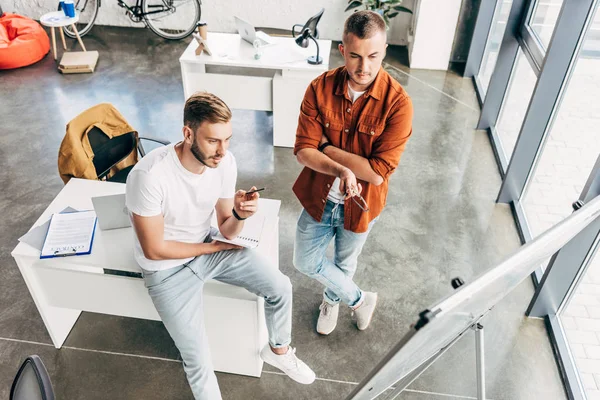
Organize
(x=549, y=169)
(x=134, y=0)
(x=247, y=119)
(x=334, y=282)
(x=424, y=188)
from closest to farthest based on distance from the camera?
(x=334, y=282) < (x=549, y=169) < (x=424, y=188) < (x=247, y=119) < (x=134, y=0)

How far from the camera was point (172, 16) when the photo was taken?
7340 mm

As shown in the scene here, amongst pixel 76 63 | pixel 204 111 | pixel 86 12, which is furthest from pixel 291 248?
pixel 86 12

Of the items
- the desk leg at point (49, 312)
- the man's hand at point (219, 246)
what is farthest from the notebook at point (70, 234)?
the man's hand at point (219, 246)

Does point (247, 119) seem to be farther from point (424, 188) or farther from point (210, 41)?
→ point (424, 188)

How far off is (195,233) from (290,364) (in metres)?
0.91

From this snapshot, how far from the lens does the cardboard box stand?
6.22m

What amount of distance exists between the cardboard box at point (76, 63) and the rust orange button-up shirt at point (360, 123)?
4.73 m

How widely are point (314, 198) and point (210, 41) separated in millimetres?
3043

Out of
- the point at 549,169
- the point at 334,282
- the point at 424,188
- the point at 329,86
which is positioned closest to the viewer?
the point at 329,86

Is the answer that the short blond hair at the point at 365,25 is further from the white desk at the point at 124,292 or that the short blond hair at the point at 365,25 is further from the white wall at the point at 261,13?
the white wall at the point at 261,13

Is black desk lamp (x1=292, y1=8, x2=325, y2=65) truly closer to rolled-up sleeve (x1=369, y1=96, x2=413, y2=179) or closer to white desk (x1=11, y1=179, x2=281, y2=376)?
white desk (x1=11, y1=179, x2=281, y2=376)

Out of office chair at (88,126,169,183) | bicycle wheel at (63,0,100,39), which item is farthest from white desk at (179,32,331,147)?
bicycle wheel at (63,0,100,39)

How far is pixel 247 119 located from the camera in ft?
17.9

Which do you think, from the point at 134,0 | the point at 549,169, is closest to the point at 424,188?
the point at 549,169
